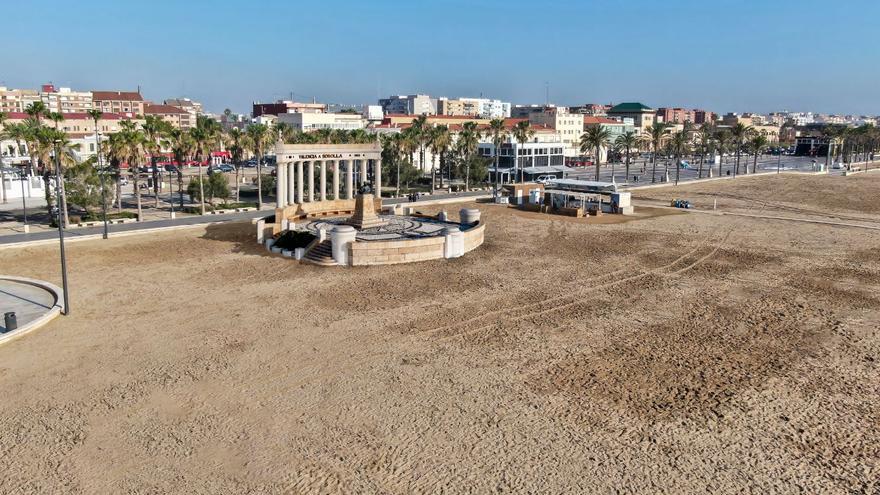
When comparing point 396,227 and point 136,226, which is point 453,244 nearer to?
point 396,227

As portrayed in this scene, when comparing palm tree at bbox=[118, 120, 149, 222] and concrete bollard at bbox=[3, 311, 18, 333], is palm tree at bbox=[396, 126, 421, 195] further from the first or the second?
concrete bollard at bbox=[3, 311, 18, 333]

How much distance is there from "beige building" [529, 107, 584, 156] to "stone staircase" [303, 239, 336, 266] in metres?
114

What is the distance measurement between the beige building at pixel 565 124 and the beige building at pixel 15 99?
132 meters

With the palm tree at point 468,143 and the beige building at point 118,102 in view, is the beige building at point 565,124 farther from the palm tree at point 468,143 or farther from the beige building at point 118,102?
the beige building at point 118,102

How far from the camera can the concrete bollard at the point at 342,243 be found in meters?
41.0

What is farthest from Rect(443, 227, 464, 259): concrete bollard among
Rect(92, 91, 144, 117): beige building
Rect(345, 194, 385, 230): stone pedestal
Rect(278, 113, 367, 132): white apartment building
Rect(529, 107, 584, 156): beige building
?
Rect(92, 91, 144, 117): beige building

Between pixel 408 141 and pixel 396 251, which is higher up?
pixel 408 141

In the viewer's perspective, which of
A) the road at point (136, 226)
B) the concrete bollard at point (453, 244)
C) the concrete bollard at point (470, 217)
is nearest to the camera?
the concrete bollard at point (453, 244)

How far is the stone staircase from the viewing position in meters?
41.7

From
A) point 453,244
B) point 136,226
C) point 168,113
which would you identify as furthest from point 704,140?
point 168,113

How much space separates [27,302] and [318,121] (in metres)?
109

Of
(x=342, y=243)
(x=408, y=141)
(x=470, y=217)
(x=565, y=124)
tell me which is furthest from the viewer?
(x=565, y=124)

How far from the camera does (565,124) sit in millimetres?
156750

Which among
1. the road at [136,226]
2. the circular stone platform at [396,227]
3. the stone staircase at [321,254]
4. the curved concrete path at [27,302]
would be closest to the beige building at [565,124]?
the road at [136,226]
